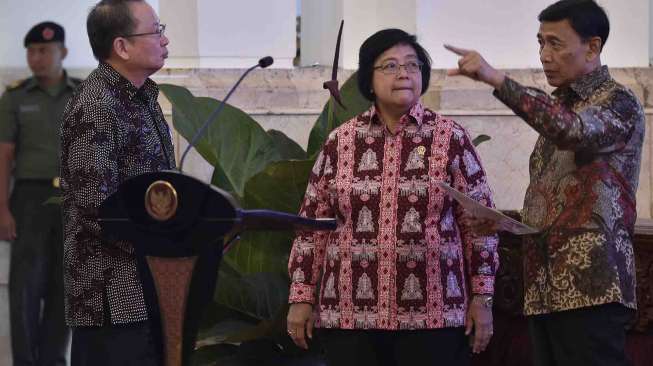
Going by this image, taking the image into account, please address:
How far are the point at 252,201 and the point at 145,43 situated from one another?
109 centimetres

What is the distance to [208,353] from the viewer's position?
469 centimetres

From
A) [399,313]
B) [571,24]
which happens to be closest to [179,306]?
[399,313]

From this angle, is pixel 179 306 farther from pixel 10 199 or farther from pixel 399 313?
pixel 10 199

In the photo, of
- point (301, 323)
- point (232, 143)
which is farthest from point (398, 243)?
point (232, 143)

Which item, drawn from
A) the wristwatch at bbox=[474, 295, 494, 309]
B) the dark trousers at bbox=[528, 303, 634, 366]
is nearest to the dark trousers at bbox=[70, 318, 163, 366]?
the wristwatch at bbox=[474, 295, 494, 309]

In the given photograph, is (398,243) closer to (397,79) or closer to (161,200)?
(397,79)

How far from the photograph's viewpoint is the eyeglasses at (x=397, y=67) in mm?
3588

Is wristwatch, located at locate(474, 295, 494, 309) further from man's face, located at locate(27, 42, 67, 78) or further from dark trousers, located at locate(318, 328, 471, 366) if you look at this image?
man's face, located at locate(27, 42, 67, 78)

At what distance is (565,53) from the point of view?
11.6 ft

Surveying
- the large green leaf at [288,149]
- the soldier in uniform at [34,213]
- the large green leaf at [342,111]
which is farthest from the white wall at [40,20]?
the large green leaf at [342,111]

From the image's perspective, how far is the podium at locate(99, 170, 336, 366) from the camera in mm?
2662

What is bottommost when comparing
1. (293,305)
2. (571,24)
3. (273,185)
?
(293,305)

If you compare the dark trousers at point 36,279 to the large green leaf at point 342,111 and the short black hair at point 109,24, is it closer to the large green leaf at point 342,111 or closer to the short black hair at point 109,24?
the large green leaf at point 342,111

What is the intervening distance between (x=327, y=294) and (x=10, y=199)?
10.5 ft
